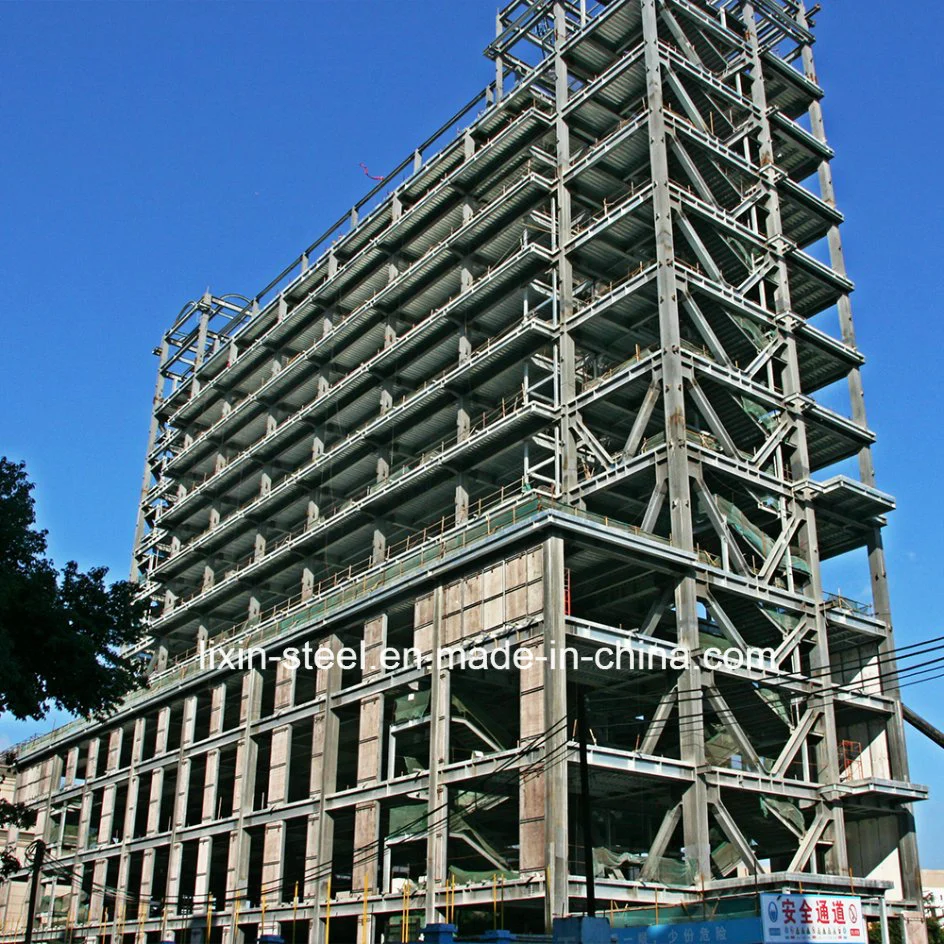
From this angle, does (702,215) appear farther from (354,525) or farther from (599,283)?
(354,525)

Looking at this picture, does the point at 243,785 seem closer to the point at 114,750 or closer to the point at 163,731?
the point at 163,731

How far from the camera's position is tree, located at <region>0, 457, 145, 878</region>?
3022 centimetres

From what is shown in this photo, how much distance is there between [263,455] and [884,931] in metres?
55.6

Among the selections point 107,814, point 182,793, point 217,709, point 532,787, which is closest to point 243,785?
point 217,709

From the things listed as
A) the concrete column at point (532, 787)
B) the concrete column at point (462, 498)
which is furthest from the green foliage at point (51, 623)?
the concrete column at point (462, 498)

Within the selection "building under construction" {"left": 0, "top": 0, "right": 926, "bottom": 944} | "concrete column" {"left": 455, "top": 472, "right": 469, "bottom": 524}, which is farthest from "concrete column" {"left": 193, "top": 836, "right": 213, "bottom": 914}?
"concrete column" {"left": 455, "top": 472, "right": 469, "bottom": 524}

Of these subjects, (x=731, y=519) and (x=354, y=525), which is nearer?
(x=731, y=519)

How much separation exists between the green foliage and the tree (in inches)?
1.1

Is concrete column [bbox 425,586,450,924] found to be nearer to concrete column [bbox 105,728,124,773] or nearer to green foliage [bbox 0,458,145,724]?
green foliage [bbox 0,458,145,724]

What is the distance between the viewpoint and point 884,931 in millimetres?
37656

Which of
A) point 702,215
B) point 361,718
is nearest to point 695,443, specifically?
point 702,215

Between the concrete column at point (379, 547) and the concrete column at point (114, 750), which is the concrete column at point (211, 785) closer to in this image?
the concrete column at point (114, 750)

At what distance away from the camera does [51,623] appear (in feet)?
101

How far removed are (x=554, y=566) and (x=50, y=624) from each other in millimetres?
18459
